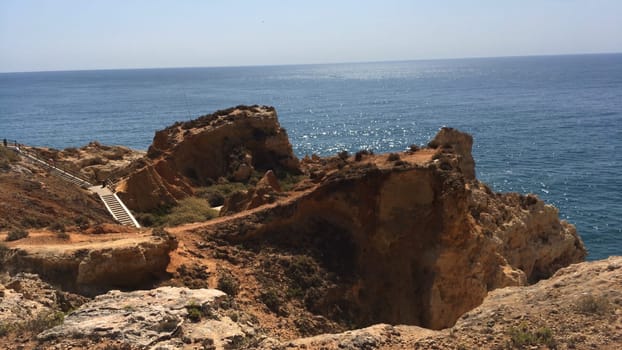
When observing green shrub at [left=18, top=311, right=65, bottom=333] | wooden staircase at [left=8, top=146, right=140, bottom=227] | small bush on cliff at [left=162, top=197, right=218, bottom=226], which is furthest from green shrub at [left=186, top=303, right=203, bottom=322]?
wooden staircase at [left=8, top=146, right=140, bottom=227]

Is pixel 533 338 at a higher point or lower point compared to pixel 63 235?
higher

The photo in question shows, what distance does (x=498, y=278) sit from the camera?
2497cm

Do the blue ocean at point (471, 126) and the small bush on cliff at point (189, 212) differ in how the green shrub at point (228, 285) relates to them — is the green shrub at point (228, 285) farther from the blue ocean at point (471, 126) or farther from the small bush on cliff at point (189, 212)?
the blue ocean at point (471, 126)

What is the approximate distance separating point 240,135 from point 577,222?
27.6 metres

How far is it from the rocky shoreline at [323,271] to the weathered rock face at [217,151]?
1.92 meters

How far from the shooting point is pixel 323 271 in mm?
21203

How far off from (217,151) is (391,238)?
22223mm

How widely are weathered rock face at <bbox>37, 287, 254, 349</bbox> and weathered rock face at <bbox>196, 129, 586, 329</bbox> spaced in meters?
8.27

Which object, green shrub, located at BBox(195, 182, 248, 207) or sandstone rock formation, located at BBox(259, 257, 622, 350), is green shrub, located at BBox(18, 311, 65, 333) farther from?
green shrub, located at BBox(195, 182, 248, 207)

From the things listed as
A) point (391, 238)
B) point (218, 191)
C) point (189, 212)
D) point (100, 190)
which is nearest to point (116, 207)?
point (100, 190)

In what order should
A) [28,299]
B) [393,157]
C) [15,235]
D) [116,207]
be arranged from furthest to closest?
[116,207] < [393,157] < [15,235] < [28,299]

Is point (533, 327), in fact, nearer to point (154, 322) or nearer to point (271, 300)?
point (154, 322)

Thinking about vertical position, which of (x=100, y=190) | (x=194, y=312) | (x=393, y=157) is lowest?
(x=100, y=190)

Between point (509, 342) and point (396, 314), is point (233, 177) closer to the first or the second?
point (396, 314)
